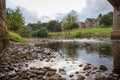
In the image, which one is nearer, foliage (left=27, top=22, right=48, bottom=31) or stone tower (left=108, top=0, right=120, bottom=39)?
stone tower (left=108, top=0, right=120, bottom=39)

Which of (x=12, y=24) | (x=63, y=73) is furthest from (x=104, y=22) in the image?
(x=63, y=73)

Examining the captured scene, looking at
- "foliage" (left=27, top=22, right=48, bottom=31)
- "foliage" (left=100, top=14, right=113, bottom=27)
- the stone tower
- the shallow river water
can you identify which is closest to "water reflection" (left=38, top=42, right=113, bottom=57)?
the shallow river water

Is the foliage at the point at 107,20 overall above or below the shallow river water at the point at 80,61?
above

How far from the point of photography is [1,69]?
6.64 meters

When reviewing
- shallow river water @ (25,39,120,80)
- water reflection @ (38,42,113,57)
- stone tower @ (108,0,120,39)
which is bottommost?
water reflection @ (38,42,113,57)

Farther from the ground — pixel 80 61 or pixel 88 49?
pixel 80 61

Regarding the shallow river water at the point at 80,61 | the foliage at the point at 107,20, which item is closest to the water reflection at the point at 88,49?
the shallow river water at the point at 80,61

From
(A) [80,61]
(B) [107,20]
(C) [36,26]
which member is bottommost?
(A) [80,61]

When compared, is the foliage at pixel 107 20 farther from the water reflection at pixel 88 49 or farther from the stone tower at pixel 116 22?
the water reflection at pixel 88 49

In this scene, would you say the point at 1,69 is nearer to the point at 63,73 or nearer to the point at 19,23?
the point at 63,73

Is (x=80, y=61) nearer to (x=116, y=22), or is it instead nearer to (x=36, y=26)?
(x=116, y=22)

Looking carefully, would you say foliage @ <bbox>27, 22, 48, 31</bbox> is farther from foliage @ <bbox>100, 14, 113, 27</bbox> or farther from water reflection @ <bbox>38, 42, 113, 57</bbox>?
water reflection @ <bbox>38, 42, 113, 57</bbox>

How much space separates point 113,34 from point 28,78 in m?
26.6

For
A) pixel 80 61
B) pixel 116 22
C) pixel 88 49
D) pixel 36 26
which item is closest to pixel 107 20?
pixel 116 22
